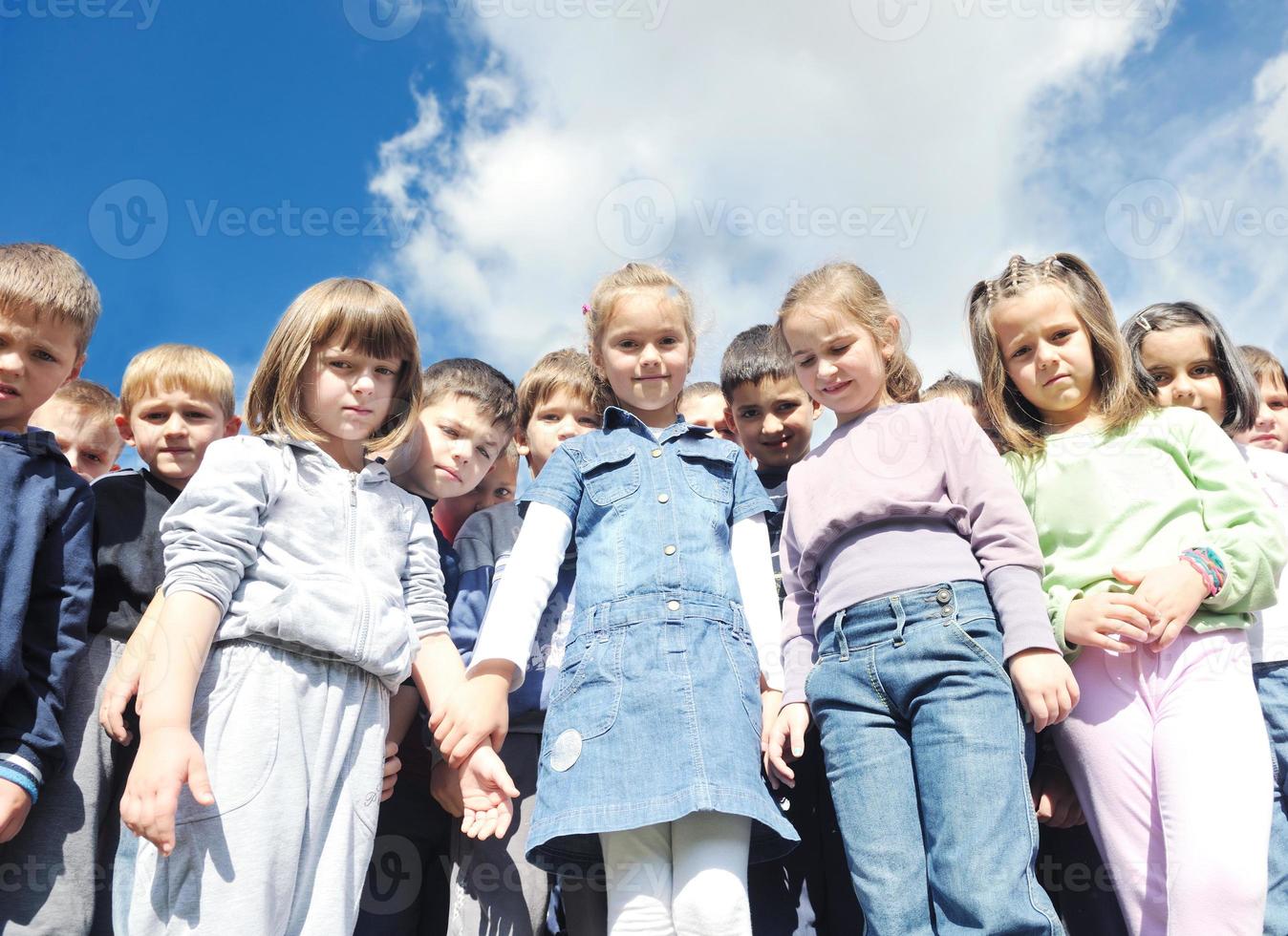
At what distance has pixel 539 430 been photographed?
3.80 meters

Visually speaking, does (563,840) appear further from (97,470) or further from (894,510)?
(97,470)

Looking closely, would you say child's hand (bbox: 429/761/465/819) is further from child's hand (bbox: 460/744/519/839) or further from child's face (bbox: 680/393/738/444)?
child's face (bbox: 680/393/738/444)

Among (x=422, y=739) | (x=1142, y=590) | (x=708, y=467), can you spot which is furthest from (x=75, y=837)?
(x=1142, y=590)

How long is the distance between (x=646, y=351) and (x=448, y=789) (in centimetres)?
148

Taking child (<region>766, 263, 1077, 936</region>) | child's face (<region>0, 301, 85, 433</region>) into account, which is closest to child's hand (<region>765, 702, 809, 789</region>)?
child (<region>766, 263, 1077, 936</region>)

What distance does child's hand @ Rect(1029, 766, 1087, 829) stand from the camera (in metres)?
2.82

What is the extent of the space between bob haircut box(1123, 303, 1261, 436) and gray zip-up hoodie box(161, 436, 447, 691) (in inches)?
98.5

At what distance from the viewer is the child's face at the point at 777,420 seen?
12.6ft

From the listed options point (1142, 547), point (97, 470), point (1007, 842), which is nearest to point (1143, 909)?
point (1007, 842)

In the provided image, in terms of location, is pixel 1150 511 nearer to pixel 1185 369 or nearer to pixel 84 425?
pixel 1185 369

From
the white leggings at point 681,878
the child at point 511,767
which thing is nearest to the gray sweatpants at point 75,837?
the child at point 511,767

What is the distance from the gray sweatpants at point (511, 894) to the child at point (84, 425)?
7.90 ft

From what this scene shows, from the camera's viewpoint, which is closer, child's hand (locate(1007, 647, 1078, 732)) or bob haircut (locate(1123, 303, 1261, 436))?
child's hand (locate(1007, 647, 1078, 732))

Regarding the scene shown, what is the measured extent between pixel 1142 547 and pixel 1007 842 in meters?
1.02
